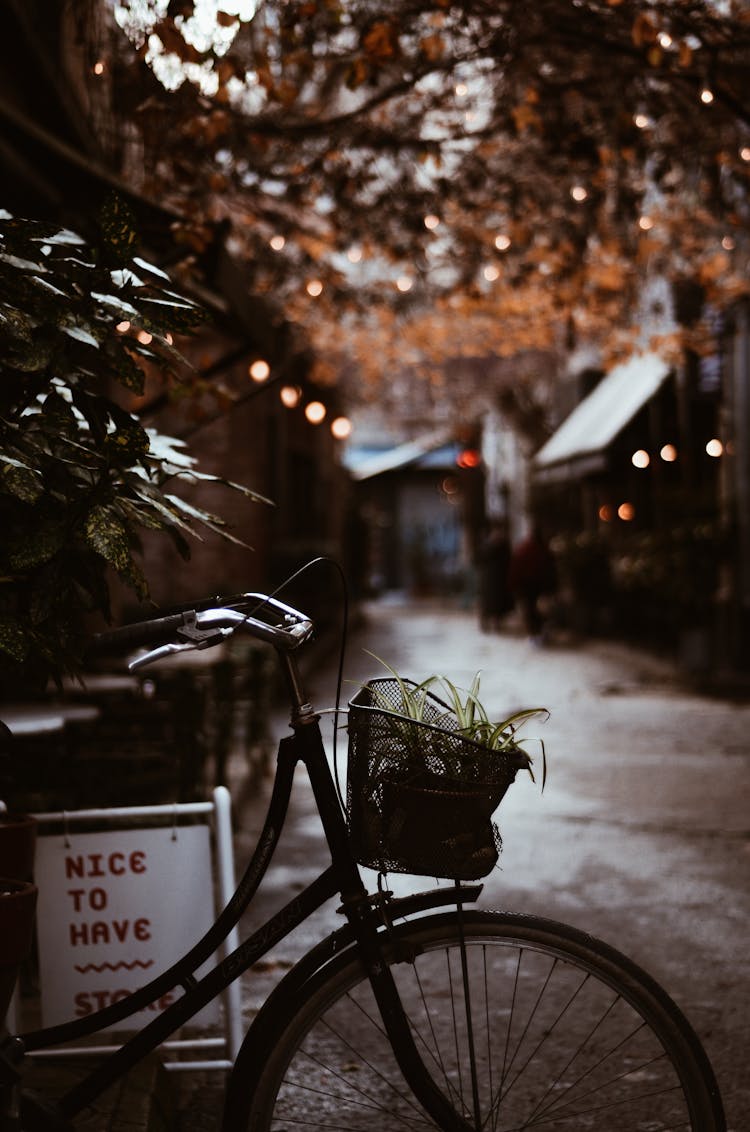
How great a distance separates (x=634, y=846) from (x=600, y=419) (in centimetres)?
1230

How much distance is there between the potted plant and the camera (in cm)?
244

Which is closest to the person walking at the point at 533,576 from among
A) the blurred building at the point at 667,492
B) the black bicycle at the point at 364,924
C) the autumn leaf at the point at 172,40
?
the blurred building at the point at 667,492

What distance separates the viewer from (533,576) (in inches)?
847

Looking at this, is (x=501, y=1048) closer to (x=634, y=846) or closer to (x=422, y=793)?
(x=422, y=793)

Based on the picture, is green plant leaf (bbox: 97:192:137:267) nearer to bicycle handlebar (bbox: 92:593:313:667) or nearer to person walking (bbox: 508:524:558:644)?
bicycle handlebar (bbox: 92:593:313:667)

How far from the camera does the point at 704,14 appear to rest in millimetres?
6309

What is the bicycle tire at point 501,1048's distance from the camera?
2.55m

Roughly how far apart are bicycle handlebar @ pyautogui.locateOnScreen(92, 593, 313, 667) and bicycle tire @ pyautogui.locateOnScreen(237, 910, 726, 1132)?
2.01 feet

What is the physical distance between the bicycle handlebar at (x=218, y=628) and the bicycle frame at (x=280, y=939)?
0.53ft

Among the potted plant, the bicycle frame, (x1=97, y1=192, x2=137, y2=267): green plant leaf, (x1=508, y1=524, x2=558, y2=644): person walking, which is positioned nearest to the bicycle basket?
the potted plant

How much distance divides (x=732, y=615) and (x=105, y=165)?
1040 centimetres

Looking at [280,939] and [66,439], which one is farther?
[66,439]

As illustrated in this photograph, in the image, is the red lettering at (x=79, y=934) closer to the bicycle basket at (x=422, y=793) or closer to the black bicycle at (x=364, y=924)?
the black bicycle at (x=364, y=924)

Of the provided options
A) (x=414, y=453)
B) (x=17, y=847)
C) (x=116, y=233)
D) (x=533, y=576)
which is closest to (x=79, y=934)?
(x=17, y=847)
